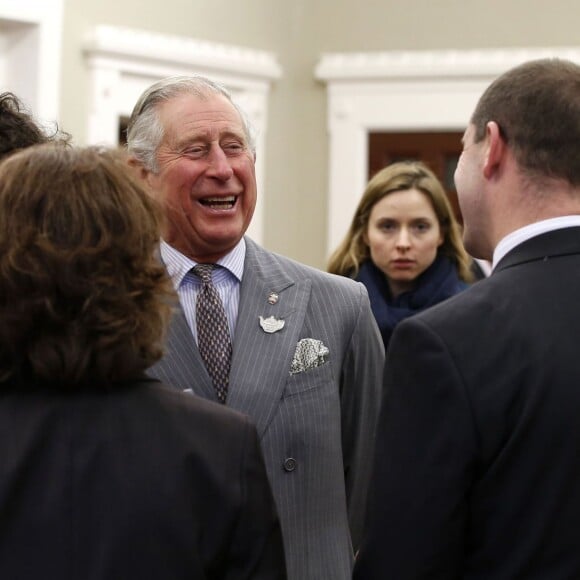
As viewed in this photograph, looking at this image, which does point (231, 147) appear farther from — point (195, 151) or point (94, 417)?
point (94, 417)

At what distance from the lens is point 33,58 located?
619 cm

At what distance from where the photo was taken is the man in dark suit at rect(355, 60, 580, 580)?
185cm

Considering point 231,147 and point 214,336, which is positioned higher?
point 231,147

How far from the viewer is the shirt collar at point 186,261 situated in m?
2.60

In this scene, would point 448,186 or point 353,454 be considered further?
point 448,186

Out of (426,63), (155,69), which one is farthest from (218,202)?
(426,63)

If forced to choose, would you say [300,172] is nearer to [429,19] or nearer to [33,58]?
[429,19]

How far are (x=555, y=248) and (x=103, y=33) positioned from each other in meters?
4.85

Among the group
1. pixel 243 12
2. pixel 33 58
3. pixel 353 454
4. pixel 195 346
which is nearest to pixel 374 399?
pixel 353 454

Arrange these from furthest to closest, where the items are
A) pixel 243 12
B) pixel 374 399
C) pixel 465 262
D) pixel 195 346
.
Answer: pixel 243 12, pixel 465 262, pixel 374 399, pixel 195 346

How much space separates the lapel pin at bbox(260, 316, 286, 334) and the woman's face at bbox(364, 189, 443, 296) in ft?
5.58

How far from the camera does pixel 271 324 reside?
2.54 metres

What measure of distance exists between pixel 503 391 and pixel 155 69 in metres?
5.23

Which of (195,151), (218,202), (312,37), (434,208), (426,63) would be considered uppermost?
(312,37)
